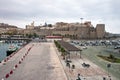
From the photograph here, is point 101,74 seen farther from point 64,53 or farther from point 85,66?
point 64,53

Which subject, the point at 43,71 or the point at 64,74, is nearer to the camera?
the point at 64,74

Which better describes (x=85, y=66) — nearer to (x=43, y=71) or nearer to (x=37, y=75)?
(x=43, y=71)

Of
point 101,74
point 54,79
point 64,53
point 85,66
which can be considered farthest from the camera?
point 64,53

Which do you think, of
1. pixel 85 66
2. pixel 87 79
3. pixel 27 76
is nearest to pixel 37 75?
pixel 27 76

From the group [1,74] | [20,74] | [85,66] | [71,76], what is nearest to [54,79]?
[71,76]

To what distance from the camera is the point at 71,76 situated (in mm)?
37531

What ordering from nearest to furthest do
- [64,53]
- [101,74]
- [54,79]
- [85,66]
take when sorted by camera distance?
[54,79] < [101,74] < [85,66] < [64,53]

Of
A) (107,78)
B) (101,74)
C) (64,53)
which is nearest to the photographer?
(107,78)

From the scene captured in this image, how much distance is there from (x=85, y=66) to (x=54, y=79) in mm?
14540

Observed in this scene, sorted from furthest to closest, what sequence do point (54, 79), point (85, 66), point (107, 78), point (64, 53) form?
point (64, 53) → point (85, 66) → point (107, 78) → point (54, 79)

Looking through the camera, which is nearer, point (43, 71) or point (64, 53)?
point (43, 71)

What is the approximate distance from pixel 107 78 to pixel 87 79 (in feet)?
11.5

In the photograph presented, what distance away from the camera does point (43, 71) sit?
42.0m

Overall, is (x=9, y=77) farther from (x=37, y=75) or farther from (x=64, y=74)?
(x=64, y=74)
